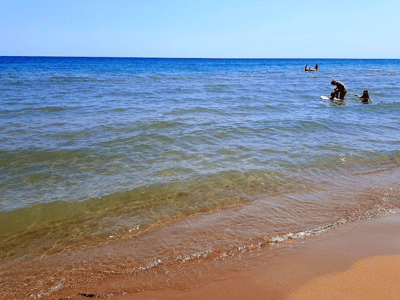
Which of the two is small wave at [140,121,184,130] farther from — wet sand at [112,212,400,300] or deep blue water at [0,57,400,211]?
wet sand at [112,212,400,300]

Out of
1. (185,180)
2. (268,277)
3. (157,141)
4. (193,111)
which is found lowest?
(268,277)

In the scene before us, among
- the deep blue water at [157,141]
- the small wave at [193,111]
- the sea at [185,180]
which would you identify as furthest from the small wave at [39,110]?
the small wave at [193,111]

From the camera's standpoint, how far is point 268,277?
3469 mm

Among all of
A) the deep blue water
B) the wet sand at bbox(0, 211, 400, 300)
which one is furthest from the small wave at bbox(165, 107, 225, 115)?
the wet sand at bbox(0, 211, 400, 300)

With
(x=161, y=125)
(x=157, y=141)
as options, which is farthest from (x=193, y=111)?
(x=157, y=141)

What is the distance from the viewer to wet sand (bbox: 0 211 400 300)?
3217mm

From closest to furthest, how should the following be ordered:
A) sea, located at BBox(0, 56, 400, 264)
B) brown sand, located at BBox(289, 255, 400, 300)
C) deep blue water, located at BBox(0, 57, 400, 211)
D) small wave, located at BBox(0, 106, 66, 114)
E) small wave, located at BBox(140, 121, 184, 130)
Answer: brown sand, located at BBox(289, 255, 400, 300), sea, located at BBox(0, 56, 400, 264), deep blue water, located at BBox(0, 57, 400, 211), small wave, located at BBox(140, 121, 184, 130), small wave, located at BBox(0, 106, 66, 114)

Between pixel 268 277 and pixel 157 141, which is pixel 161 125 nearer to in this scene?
pixel 157 141

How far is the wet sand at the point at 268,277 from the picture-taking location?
3.22 m

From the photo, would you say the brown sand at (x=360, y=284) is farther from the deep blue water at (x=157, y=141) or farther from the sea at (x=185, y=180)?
the deep blue water at (x=157, y=141)

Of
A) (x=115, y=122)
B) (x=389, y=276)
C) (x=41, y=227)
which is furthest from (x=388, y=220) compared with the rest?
(x=115, y=122)

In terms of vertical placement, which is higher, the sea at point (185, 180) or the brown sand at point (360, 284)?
the sea at point (185, 180)

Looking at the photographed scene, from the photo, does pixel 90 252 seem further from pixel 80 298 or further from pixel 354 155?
pixel 354 155

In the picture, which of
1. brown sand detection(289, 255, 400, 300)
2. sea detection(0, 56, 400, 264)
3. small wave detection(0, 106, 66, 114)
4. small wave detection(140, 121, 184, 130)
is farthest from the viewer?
small wave detection(0, 106, 66, 114)
